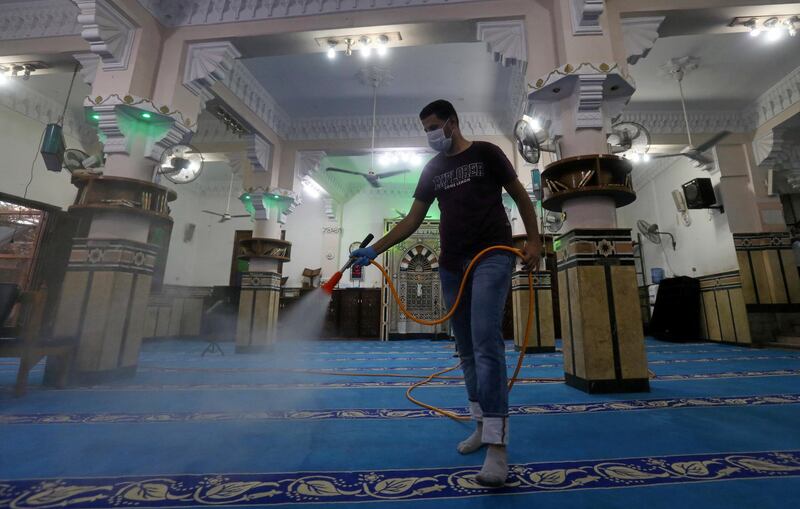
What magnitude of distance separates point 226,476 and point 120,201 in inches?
126

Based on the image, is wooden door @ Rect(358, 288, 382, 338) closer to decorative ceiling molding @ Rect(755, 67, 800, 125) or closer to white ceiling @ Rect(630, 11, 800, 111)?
white ceiling @ Rect(630, 11, 800, 111)

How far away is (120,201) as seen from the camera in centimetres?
337

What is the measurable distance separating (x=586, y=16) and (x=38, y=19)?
6.59 metres

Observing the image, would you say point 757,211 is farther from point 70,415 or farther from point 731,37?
point 70,415

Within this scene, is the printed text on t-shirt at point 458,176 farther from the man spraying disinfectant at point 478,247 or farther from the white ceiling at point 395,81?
the white ceiling at point 395,81

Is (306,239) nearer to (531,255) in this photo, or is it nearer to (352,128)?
(352,128)

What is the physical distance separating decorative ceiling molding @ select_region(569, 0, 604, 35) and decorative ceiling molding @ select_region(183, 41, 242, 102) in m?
3.86

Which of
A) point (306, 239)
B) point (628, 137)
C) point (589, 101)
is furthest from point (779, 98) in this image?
point (306, 239)

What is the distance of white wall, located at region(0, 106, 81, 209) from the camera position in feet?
19.2

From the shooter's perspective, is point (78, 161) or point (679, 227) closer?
point (78, 161)

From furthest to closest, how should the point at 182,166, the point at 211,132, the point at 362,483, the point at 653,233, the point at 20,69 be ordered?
the point at 653,233 → the point at 211,132 → the point at 182,166 → the point at 20,69 → the point at 362,483

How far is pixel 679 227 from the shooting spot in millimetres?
8164

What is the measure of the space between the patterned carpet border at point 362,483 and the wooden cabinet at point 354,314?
7.53m

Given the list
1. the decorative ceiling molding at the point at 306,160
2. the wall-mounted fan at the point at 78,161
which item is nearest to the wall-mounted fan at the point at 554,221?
the decorative ceiling molding at the point at 306,160
